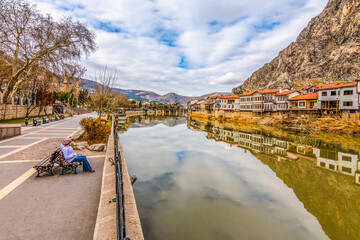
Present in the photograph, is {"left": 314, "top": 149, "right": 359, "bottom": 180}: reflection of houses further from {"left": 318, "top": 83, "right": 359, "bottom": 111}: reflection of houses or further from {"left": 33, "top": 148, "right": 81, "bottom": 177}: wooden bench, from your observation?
{"left": 318, "top": 83, "right": 359, "bottom": 111}: reflection of houses

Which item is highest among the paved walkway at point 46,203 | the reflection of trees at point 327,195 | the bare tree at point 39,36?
the bare tree at point 39,36

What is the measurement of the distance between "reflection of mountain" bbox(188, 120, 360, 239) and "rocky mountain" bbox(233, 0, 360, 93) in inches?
3191

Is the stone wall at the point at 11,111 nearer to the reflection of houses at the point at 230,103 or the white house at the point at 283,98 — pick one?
the white house at the point at 283,98

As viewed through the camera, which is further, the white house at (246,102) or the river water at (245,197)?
the white house at (246,102)

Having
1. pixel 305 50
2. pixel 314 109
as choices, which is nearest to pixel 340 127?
pixel 314 109

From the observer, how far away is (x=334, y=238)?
617cm

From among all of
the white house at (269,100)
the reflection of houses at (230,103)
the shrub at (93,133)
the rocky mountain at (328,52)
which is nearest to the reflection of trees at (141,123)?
the shrub at (93,133)

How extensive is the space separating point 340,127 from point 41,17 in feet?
157

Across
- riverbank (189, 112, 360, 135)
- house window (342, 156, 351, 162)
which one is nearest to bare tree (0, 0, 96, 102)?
house window (342, 156, 351, 162)

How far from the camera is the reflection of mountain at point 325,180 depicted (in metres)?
7.19

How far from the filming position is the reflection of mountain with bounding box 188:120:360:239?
23.6ft

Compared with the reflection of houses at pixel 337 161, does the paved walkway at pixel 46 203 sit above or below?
above

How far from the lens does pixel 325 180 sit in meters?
11.7

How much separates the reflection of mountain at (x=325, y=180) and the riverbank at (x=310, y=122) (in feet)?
50.8
